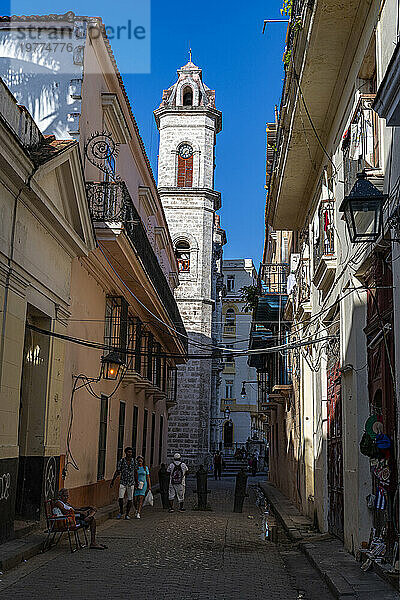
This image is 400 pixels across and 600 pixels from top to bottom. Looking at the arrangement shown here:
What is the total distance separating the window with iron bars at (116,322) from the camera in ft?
55.7

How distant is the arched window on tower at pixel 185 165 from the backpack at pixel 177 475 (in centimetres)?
2473

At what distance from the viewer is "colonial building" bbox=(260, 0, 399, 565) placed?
309 inches

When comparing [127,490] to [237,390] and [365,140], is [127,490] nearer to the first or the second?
[365,140]

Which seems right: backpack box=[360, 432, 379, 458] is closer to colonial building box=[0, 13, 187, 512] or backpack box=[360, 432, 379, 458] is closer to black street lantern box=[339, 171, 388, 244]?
black street lantern box=[339, 171, 388, 244]

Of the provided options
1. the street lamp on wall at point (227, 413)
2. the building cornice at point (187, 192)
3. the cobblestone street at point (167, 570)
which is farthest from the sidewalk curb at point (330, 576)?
the street lamp on wall at point (227, 413)

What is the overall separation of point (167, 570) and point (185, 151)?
113 ft

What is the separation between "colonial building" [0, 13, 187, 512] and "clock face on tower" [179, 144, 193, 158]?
22.0m

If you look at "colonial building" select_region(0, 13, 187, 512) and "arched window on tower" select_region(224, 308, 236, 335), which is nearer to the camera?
"colonial building" select_region(0, 13, 187, 512)

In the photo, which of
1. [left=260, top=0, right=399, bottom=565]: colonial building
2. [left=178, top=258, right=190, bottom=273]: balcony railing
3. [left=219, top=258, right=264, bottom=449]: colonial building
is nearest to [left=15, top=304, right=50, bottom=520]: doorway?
[left=260, top=0, right=399, bottom=565]: colonial building

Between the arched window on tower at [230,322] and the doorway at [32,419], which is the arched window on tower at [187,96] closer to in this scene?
the arched window on tower at [230,322]

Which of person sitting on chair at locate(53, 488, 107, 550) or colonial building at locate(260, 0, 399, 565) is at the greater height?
colonial building at locate(260, 0, 399, 565)

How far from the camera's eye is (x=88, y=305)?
585 inches

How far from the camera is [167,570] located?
9047mm

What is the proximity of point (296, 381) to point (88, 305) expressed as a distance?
6.40 metres
